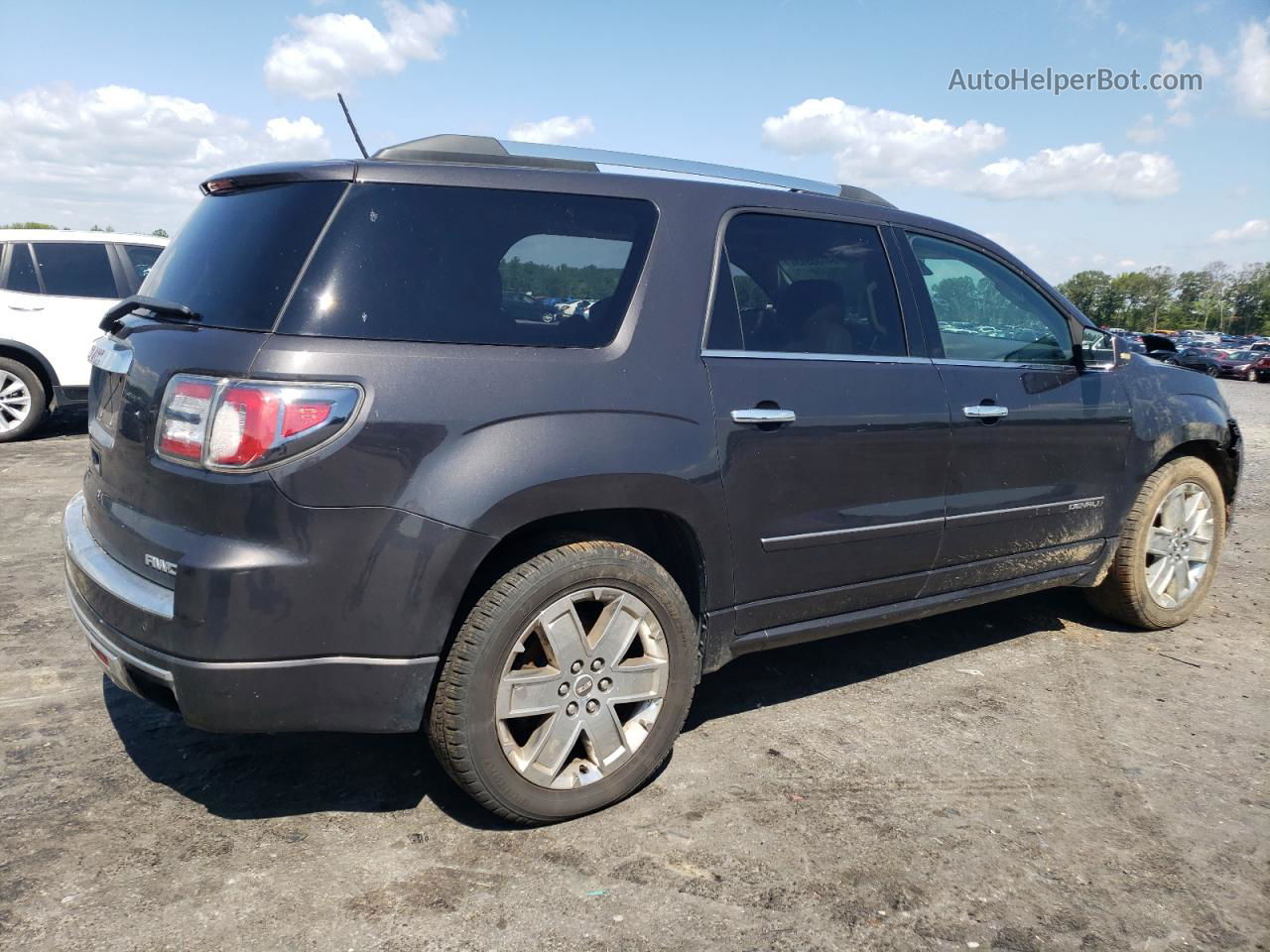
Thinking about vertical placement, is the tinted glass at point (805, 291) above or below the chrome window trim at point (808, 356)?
above

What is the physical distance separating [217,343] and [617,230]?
1190 millimetres

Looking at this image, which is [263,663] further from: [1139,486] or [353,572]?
[1139,486]

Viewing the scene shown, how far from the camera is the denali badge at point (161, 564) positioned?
2426mm

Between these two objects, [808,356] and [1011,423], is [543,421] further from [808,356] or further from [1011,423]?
[1011,423]

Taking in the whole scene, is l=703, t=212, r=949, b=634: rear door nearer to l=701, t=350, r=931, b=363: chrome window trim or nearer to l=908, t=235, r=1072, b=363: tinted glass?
l=701, t=350, r=931, b=363: chrome window trim

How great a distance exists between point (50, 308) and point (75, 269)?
17.9 inches

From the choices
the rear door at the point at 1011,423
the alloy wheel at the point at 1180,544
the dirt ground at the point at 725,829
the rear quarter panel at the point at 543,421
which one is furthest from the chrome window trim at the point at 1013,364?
the dirt ground at the point at 725,829

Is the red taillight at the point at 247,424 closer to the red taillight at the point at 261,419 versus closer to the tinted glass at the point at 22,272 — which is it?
the red taillight at the point at 261,419

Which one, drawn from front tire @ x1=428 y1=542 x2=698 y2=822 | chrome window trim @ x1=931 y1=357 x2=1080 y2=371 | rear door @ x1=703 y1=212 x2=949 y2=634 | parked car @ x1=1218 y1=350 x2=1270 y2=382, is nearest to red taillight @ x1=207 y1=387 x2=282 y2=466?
front tire @ x1=428 y1=542 x2=698 y2=822

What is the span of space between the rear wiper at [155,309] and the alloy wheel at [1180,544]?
413 centimetres

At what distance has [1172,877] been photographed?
2645 mm

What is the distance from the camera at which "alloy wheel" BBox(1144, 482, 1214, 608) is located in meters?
4.63

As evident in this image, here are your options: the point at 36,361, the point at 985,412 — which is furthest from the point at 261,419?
the point at 36,361

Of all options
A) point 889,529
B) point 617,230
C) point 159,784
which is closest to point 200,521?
point 159,784
